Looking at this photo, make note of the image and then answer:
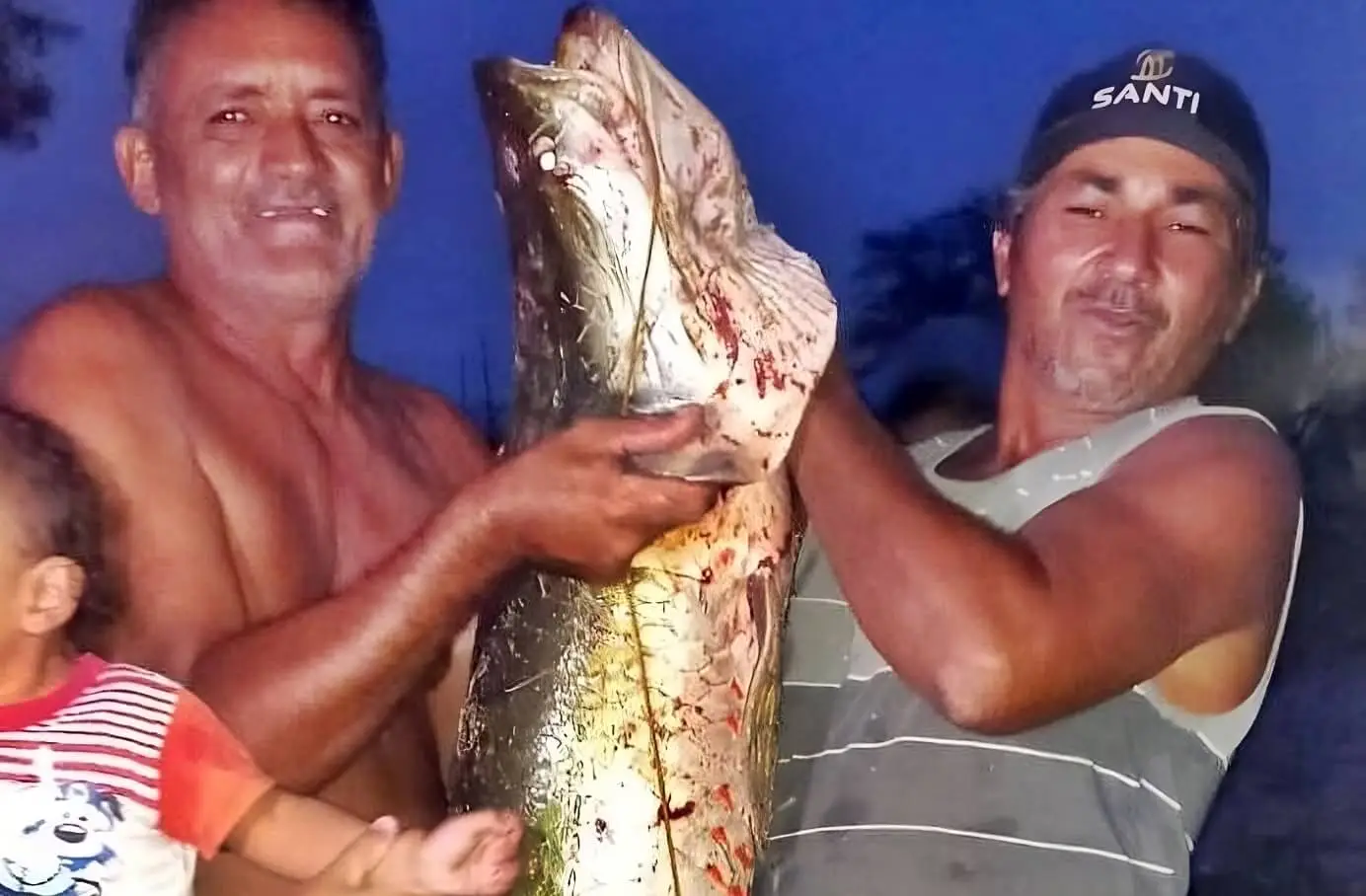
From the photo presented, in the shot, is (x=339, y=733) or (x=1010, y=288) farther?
(x=1010, y=288)

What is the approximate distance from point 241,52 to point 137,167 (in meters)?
0.11

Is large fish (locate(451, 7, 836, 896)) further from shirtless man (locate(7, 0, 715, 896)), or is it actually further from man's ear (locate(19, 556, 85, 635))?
man's ear (locate(19, 556, 85, 635))

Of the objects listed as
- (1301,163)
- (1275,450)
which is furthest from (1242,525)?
(1301,163)

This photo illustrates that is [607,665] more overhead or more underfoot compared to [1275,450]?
more underfoot

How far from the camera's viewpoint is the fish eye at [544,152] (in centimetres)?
97

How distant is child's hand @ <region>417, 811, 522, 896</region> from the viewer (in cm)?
99

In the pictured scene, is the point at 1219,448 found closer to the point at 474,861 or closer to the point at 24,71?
the point at 474,861

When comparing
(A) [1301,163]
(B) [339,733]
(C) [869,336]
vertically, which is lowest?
(B) [339,733]

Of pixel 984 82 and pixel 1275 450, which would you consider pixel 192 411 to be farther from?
pixel 1275 450

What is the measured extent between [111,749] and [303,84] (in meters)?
0.48

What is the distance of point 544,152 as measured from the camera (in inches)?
38.3

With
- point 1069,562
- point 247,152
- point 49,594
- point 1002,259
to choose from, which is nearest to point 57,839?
point 49,594

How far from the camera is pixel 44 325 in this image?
41.5 inches

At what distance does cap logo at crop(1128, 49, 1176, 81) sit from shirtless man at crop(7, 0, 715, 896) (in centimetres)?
52
